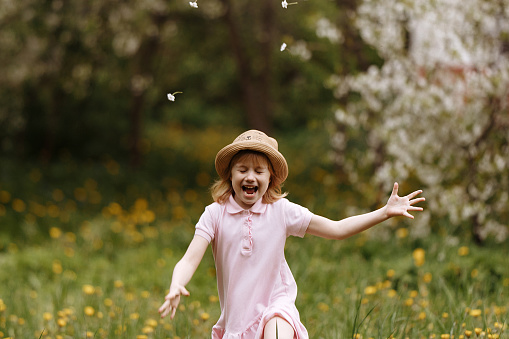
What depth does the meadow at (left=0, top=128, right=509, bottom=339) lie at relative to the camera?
10.2 feet

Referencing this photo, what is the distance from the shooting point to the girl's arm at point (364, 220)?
228 cm

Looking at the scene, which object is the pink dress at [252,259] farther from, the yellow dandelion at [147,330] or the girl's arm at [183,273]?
the yellow dandelion at [147,330]

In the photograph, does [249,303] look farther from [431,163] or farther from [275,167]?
[431,163]

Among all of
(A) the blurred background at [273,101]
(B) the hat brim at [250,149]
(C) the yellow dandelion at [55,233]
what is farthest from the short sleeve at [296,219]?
(C) the yellow dandelion at [55,233]

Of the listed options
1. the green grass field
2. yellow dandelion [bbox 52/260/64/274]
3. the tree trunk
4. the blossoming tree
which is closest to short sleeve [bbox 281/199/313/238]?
the green grass field

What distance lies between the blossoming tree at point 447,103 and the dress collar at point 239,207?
2823mm

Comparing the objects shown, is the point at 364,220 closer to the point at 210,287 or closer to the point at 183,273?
the point at 183,273

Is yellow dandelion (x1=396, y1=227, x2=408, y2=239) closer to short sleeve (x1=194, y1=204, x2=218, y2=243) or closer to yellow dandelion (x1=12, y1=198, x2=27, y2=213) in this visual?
short sleeve (x1=194, y1=204, x2=218, y2=243)

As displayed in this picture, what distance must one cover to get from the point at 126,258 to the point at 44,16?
3.55 meters

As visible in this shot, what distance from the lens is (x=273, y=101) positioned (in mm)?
16062

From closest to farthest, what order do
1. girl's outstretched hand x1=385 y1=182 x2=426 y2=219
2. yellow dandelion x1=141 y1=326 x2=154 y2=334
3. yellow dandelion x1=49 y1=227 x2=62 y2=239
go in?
girl's outstretched hand x1=385 y1=182 x2=426 y2=219 < yellow dandelion x1=141 y1=326 x2=154 y2=334 < yellow dandelion x1=49 y1=227 x2=62 y2=239

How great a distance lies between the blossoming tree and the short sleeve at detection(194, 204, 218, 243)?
2959mm

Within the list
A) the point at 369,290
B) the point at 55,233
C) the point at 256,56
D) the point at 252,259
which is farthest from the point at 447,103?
the point at 256,56

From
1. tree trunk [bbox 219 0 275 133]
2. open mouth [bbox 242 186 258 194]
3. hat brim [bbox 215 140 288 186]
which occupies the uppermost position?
tree trunk [bbox 219 0 275 133]
